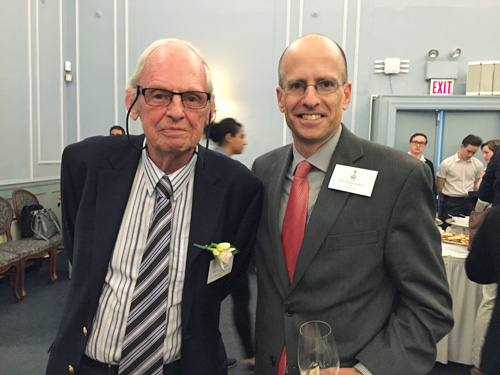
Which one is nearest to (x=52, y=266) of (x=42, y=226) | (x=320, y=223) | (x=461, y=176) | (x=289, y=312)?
(x=42, y=226)

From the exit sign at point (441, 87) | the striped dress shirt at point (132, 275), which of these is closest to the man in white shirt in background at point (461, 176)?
the exit sign at point (441, 87)

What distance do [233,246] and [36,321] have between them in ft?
11.1

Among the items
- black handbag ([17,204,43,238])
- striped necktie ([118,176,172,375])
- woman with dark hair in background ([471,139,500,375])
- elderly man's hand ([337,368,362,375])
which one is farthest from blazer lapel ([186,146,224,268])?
black handbag ([17,204,43,238])

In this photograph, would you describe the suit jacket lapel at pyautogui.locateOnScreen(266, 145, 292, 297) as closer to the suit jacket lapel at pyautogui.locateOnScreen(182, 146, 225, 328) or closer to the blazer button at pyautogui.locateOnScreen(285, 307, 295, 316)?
the blazer button at pyautogui.locateOnScreen(285, 307, 295, 316)

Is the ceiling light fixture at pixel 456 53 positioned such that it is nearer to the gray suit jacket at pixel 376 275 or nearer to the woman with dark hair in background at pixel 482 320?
the woman with dark hair in background at pixel 482 320

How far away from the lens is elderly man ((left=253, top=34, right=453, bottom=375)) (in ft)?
3.76

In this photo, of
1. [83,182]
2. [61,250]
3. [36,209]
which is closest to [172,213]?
[83,182]

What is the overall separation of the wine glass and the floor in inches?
89.4

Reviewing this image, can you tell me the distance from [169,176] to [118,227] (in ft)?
0.76

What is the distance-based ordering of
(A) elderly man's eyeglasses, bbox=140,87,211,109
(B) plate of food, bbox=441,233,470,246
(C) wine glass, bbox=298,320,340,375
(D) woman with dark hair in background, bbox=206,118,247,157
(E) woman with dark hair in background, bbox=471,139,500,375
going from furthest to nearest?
(D) woman with dark hair in background, bbox=206,118,247,157 → (B) plate of food, bbox=441,233,470,246 → (E) woman with dark hair in background, bbox=471,139,500,375 → (A) elderly man's eyeglasses, bbox=140,87,211,109 → (C) wine glass, bbox=298,320,340,375

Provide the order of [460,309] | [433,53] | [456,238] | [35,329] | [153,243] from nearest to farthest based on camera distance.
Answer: [153,243] < [460,309] < [456,238] < [35,329] < [433,53]

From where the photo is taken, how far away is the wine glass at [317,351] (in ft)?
3.20

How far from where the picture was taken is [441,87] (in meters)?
6.73

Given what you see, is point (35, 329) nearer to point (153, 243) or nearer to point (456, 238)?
point (153, 243)
